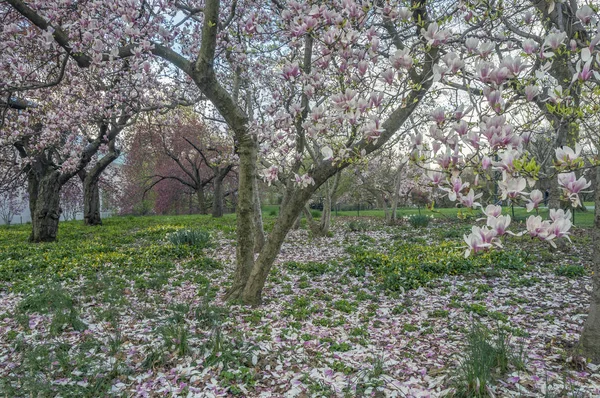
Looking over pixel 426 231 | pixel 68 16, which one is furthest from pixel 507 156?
pixel 426 231

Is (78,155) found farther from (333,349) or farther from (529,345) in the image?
(529,345)

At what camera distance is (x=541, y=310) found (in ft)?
15.9

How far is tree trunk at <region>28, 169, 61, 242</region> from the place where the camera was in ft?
37.2

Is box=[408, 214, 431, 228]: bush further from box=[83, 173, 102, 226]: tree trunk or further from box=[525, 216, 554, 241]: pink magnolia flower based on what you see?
box=[83, 173, 102, 226]: tree trunk

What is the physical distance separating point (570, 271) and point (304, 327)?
530cm

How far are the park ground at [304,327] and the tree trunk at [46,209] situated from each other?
149 inches

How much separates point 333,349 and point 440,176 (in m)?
2.49

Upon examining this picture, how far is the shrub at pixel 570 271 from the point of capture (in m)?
6.48

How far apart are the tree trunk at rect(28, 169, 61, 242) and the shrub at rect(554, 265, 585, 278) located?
13496mm

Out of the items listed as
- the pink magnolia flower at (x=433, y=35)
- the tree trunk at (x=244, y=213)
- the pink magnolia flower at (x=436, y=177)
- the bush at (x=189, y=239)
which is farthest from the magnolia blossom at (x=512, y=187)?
the bush at (x=189, y=239)

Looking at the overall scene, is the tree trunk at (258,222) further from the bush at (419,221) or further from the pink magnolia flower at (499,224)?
the bush at (419,221)

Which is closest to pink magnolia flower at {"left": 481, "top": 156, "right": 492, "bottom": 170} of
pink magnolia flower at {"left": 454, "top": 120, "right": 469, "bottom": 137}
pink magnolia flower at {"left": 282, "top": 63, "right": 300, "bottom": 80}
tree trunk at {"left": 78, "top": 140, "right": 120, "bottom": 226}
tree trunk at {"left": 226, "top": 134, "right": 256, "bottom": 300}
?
pink magnolia flower at {"left": 454, "top": 120, "right": 469, "bottom": 137}

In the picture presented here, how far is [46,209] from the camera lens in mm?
11484

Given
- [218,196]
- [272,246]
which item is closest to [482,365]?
[272,246]
